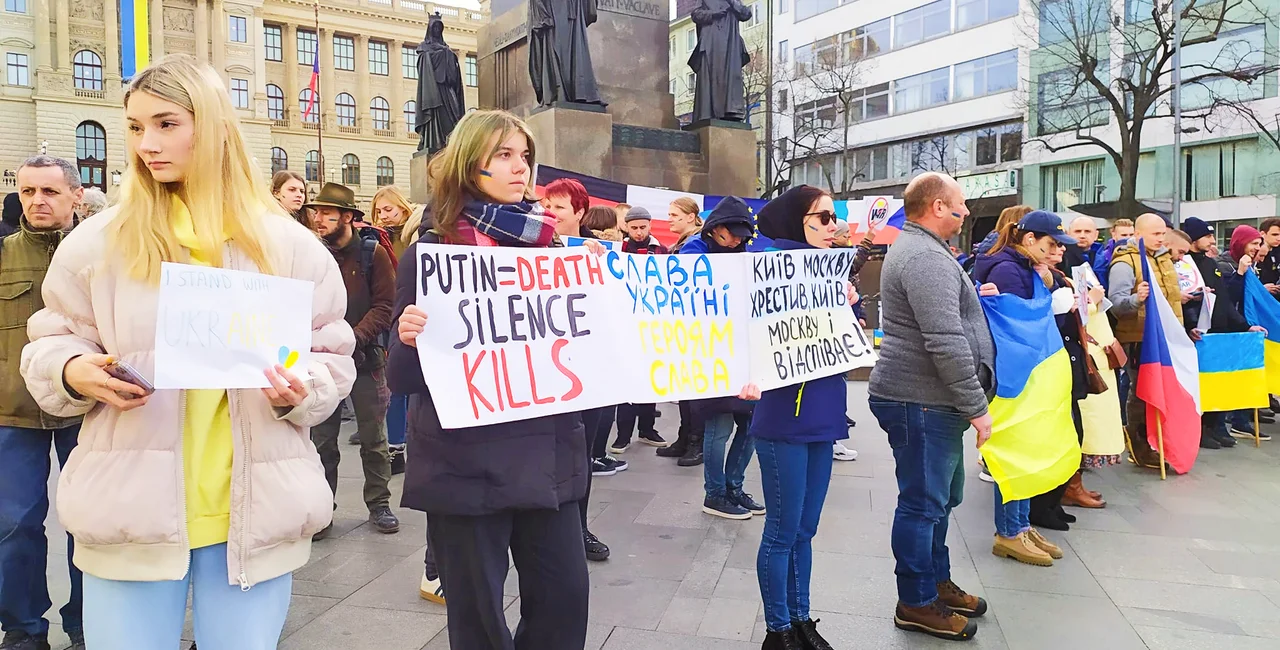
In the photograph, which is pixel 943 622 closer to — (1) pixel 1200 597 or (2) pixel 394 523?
(1) pixel 1200 597

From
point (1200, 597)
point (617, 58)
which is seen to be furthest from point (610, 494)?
point (617, 58)

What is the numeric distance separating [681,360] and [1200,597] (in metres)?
3.06

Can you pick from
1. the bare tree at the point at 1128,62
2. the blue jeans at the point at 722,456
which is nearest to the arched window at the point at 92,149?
the bare tree at the point at 1128,62

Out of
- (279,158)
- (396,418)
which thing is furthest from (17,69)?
(396,418)

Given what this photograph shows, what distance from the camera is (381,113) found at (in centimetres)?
6881

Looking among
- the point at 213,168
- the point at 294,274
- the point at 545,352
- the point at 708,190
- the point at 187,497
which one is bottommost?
the point at 187,497

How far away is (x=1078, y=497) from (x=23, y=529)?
609 cm

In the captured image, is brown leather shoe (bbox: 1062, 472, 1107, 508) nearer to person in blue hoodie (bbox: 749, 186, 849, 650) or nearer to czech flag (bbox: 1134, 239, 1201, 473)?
czech flag (bbox: 1134, 239, 1201, 473)

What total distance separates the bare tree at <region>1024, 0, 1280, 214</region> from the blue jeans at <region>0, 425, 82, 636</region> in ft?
89.4

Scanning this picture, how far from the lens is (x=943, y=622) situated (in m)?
3.62

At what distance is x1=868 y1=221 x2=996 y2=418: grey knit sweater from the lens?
3375mm

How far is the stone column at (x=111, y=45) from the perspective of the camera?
57.8m

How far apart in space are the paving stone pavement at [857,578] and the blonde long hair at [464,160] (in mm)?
1916

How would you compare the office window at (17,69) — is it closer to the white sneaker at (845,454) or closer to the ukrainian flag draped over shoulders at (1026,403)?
the white sneaker at (845,454)
